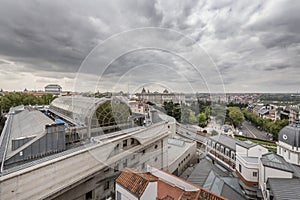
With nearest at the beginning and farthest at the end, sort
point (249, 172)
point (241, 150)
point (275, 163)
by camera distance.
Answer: point (275, 163) → point (249, 172) → point (241, 150)

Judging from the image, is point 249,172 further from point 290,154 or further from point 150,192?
point 150,192

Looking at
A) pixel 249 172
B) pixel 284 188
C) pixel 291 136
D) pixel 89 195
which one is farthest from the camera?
pixel 291 136

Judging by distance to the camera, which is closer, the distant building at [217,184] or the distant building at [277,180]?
the distant building at [277,180]

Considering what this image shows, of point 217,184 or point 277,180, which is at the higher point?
point 277,180

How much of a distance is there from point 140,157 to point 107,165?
54 centimetres

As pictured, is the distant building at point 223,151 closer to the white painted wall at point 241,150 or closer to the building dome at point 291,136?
the white painted wall at point 241,150

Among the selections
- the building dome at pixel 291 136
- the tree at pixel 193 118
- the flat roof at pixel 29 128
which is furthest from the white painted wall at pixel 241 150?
the flat roof at pixel 29 128

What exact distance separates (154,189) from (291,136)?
4.99 metres

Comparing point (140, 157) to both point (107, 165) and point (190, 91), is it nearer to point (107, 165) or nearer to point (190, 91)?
point (107, 165)

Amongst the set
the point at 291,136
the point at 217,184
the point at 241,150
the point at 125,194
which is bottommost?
the point at 217,184

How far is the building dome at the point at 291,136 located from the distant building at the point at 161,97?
4.88 meters

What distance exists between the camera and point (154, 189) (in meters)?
1.38

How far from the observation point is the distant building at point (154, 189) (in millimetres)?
1338

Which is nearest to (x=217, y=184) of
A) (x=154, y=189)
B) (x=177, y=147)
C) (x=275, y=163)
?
(x=275, y=163)
